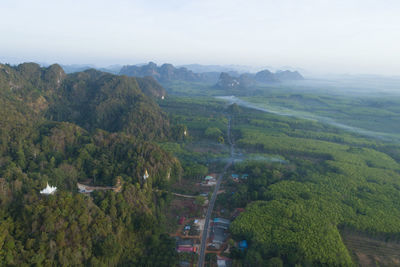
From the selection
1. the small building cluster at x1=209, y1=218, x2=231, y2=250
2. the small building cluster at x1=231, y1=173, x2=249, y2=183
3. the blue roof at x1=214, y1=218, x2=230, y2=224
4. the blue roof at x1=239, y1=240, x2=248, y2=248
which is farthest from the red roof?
the small building cluster at x1=231, y1=173, x2=249, y2=183

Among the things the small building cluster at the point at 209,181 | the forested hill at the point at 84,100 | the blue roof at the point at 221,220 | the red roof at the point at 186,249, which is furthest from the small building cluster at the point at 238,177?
the forested hill at the point at 84,100

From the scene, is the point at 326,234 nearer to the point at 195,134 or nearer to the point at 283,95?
the point at 195,134

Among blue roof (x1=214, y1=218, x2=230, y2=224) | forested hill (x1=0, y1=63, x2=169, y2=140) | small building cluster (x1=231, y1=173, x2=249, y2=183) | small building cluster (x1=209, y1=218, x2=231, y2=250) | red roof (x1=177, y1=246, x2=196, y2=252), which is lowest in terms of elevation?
red roof (x1=177, y1=246, x2=196, y2=252)

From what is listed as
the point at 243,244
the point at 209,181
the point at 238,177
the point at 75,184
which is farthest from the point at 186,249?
the point at 238,177

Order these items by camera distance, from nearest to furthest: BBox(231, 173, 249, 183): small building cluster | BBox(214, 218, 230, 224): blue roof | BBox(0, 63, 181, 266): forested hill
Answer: BBox(0, 63, 181, 266): forested hill → BBox(214, 218, 230, 224): blue roof → BBox(231, 173, 249, 183): small building cluster

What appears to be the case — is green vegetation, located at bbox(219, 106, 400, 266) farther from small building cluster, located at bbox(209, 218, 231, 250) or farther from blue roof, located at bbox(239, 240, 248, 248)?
small building cluster, located at bbox(209, 218, 231, 250)

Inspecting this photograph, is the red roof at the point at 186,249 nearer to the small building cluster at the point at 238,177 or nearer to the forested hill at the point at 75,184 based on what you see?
the forested hill at the point at 75,184

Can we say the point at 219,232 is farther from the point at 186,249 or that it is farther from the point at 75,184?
the point at 75,184

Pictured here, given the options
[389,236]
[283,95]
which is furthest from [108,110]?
[283,95]

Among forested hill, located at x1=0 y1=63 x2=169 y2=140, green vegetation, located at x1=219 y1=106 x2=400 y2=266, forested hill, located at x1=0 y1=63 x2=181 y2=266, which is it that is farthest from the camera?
forested hill, located at x1=0 y1=63 x2=169 y2=140
